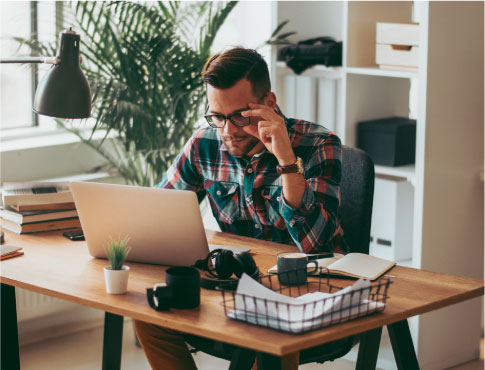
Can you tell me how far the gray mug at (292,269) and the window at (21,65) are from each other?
6.19ft

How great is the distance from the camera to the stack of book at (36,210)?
243 cm

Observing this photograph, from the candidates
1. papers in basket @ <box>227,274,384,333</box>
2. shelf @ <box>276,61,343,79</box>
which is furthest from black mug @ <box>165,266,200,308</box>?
shelf @ <box>276,61,343,79</box>

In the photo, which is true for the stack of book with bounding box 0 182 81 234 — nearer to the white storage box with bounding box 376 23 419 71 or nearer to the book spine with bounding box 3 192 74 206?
the book spine with bounding box 3 192 74 206

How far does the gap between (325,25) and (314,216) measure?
1578mm

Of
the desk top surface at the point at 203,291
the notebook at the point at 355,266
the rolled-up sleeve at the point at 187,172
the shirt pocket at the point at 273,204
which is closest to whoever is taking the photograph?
the desk top surface at the point at 203,291

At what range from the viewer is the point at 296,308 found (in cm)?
166

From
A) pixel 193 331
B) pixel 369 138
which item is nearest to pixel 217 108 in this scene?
pixel 193 331

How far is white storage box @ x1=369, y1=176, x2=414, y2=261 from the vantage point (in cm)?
328

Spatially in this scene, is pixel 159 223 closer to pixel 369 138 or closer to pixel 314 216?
pixel 314 216

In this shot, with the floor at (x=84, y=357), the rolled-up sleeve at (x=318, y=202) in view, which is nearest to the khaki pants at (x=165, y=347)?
the rolled-up sleeve at (x=318, y=202)

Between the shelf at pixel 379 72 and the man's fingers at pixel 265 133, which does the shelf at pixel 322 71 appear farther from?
the man's fingers at pixel 265 133

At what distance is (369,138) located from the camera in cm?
323

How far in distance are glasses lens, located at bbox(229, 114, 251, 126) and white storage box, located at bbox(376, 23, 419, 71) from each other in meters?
1.01

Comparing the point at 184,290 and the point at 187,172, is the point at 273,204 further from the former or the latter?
the point at 184,290
